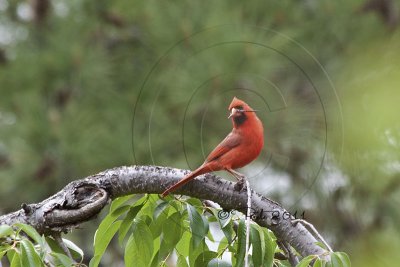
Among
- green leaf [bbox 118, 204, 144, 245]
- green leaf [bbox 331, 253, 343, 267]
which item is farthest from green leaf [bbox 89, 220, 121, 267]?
green leaf [bbox 331, 253, 343, 267]

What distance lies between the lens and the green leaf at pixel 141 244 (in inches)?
63.6

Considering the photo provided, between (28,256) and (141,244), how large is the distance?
305 mm

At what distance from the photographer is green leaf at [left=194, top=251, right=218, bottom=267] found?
62.7 inches

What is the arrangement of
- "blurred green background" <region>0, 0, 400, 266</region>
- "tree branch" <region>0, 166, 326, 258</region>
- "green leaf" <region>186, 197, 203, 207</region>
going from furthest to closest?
"blurred green background" <region>0, 0, 400, 266</region> < "green leaf" <region>186, 197, 203, 207</region> < "tree branch" <region>0, 166, 326, 258</region>

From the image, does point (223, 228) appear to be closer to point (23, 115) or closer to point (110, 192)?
point (110, 192)

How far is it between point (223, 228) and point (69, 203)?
298 mm

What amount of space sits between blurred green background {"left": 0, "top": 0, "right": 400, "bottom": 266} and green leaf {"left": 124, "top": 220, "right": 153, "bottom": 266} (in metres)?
0.25

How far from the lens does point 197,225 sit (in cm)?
153

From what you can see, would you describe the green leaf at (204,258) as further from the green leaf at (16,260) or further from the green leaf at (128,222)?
the green leaf at (16,260)

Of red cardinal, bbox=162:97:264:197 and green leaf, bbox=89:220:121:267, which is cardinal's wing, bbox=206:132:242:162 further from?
green leaf, bbox=89:220:121:267

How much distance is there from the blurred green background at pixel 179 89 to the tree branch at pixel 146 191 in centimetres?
11

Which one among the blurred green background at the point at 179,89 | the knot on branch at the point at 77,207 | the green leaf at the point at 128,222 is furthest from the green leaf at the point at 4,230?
the blurred green background at the point at 179,89

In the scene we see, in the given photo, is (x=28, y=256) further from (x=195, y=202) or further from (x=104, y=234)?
(x=195, y=202)

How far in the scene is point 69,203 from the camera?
1.56 meters
